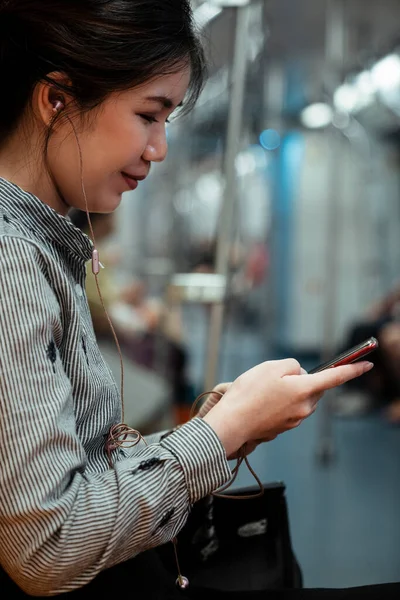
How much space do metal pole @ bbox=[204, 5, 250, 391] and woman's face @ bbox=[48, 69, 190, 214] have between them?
3.59 ft

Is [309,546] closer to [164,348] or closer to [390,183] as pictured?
[164,348]

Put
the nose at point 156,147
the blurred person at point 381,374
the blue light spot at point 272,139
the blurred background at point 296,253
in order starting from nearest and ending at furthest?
the nose at point 156,147, the blurred background at point 296,253, the blurred person at point 381,374, the blue light spot at point 272,139

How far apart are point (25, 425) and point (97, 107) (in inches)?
15.6

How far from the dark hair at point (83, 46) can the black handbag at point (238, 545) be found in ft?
2.00

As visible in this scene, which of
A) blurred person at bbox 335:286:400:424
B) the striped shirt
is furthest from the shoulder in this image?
blurred person at bbox 335:286:400:424

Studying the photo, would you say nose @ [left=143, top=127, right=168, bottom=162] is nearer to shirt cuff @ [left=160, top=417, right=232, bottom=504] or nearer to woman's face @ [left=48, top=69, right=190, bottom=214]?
woman's face @ [left=48, top=69, right=190, bottom=214]

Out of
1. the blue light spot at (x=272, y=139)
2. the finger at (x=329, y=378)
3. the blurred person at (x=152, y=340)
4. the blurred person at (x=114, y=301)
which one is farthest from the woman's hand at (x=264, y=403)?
the blue light spot at (x=272, y=139)

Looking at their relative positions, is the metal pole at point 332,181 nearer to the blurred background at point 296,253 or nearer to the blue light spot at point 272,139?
the blurred background at point 296,253

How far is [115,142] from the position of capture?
85cm

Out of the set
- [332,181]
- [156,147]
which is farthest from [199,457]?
[332,181]

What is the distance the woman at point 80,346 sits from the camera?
0.68 metres

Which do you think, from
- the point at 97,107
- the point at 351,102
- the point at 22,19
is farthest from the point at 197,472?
the point at 351,102

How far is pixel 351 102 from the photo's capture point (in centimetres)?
456

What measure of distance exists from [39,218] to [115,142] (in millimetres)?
136
